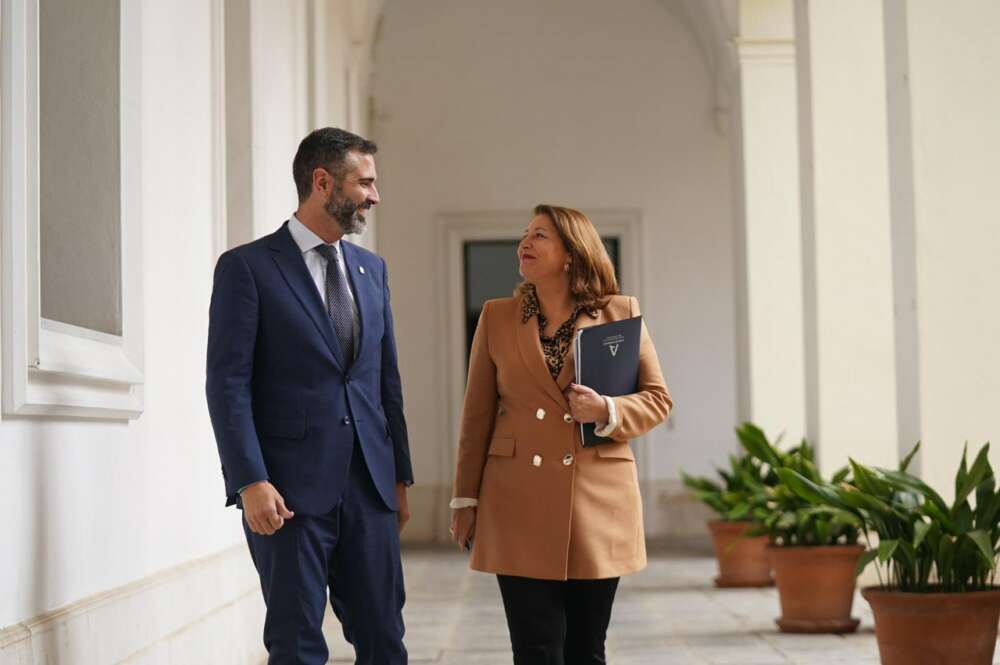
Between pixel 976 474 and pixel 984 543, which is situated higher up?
pixel 976 474

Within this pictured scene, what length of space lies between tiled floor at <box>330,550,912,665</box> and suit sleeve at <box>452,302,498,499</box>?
2.79m

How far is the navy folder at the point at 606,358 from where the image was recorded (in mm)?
3626

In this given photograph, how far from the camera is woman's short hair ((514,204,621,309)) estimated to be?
3.75 m

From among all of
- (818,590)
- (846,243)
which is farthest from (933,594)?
(846,243)

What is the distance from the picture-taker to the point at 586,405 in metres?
3.61

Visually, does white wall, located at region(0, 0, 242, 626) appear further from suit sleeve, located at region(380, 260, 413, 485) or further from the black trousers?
the black trousers

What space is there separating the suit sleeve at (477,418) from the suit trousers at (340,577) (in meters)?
0.23

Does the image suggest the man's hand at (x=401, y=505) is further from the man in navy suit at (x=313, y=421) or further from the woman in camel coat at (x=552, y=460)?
the woman in camel coat at (x=552, y=460)

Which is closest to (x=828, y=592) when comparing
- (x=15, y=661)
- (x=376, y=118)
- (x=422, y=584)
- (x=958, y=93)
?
(x=958, y=93)

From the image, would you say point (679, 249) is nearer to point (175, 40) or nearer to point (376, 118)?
point (376, 118)

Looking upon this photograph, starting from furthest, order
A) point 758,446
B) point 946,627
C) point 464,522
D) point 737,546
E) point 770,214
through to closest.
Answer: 1. point 770,214
2. point 737,546
3. point 758,446
4. point 946,627
5. point 464,522

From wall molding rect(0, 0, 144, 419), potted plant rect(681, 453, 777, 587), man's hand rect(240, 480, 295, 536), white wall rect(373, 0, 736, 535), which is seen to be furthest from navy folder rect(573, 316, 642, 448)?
white wall rect(373, 0, 736, 535)

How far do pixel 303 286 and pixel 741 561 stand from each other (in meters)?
6.80

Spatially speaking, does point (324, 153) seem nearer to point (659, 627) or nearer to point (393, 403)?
point (393, 403)
